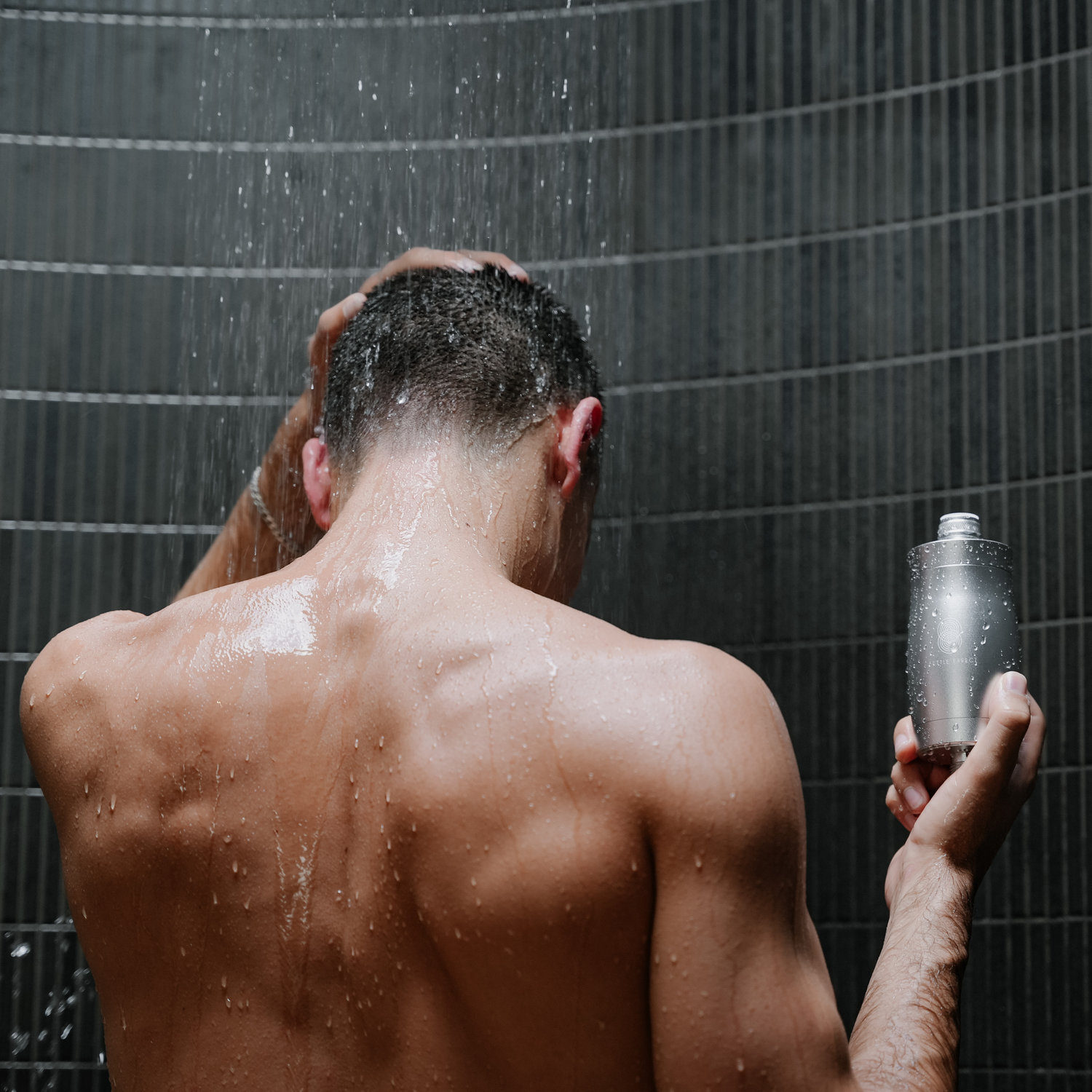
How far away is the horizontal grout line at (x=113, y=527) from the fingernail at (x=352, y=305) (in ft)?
3.73

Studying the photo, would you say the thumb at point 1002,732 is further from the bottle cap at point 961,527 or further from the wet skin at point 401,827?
the wet skin at point 401,827

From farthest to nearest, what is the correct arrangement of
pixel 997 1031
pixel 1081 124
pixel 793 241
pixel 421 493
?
pixel 793 241 → pixel 1081 124 → pixel 997 1031 → pixel 421 493

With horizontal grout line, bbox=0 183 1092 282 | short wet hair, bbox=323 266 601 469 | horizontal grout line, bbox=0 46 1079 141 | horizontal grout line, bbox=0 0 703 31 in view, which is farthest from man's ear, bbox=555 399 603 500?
horizontal grout line, bbox=0 0 703 31

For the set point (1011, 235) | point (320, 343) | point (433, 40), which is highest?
point (433, 40)

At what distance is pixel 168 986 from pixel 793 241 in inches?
68.1

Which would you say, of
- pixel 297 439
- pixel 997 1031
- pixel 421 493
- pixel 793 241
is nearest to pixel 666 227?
pixel 793 241

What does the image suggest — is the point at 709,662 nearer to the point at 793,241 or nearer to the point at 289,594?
the point at 289,594

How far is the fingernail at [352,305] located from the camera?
1.02 metres

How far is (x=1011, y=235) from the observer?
1996 millimetres

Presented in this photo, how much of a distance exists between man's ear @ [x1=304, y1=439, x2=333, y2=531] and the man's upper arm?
Result: 13.3 inches

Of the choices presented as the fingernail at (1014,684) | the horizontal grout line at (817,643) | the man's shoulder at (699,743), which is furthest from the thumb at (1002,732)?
the horizontal grout line at (817,643)

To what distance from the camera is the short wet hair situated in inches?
32.3

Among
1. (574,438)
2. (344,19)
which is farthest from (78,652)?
(344,19)

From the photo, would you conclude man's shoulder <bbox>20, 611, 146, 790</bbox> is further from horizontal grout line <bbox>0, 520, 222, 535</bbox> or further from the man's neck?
horizontal grout line <bbox>0, 520, 222, 535</bbox>
